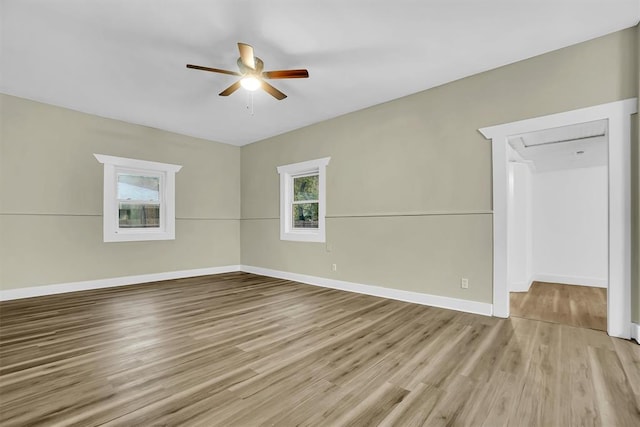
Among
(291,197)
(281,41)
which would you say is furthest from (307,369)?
(291,197)

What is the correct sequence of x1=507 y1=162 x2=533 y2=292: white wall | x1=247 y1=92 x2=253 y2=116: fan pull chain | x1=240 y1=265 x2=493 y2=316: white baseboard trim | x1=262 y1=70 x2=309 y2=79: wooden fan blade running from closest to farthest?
x1=262 y1=70 x2=309 y2=79: wooden fan blade → x1=240 y1=265 x2=493 y2=316: white baseboard trim → x1=247 y1=92 x2=253 y2=116: fan pull chain → x1=507 y1=162 x2=533 y2=292: white wall

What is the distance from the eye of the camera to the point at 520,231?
4.78m

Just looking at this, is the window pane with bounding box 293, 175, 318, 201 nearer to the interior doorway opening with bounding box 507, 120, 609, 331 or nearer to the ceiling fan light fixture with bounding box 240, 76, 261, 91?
the ceiling fan light fixture with bounding box 240, 76, 261, 91

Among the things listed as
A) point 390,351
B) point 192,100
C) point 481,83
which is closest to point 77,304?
point 192,100

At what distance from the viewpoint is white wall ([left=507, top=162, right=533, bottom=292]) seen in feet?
15.1

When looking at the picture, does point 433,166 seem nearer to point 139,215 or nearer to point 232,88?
point 232,88

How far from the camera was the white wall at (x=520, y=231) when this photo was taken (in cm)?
462

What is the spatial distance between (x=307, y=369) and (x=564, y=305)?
3.57m

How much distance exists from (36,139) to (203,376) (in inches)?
173

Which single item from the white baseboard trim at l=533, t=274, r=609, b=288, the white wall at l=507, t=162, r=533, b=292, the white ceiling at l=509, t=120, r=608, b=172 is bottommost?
the white baseboard trim at l=533, t=274, r=609, b=288

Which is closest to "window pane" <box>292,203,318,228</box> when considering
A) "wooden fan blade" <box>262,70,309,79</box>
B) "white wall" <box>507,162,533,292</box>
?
"wooden fan blade" <box>262,70,309,79</box>

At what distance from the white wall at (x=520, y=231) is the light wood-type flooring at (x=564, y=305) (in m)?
0.22

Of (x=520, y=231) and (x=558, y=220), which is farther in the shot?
(x=558, y=220)

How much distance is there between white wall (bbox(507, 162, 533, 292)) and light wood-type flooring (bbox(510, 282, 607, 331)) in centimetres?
22
